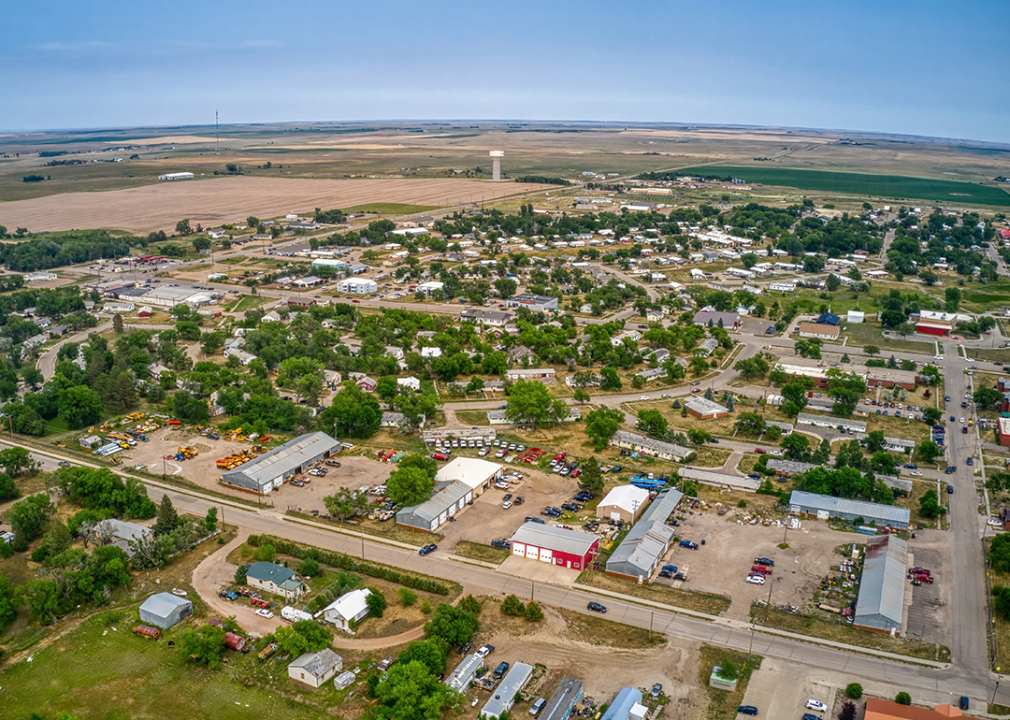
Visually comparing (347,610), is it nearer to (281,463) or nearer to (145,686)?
(145,686)

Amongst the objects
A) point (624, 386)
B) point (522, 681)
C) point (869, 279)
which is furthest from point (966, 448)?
point (869, 279)

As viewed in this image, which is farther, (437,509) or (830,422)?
(830,422)

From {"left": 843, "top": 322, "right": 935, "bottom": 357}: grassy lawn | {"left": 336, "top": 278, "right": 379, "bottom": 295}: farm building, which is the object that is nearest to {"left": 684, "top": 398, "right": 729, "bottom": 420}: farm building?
{"left": 843, "top": 322, "right": 935, "bottom": 357}: grassy lawn

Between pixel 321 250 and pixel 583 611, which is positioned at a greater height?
pixel 321 250

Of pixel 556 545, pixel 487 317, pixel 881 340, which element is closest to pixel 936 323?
pixel 881 340

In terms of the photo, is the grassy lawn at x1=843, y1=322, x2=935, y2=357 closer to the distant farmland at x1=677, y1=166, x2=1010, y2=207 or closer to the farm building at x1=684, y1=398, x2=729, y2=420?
the farm building at x1=684, y1=398, x2=729, y2=420

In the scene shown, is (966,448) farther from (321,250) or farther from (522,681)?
(321,250)
